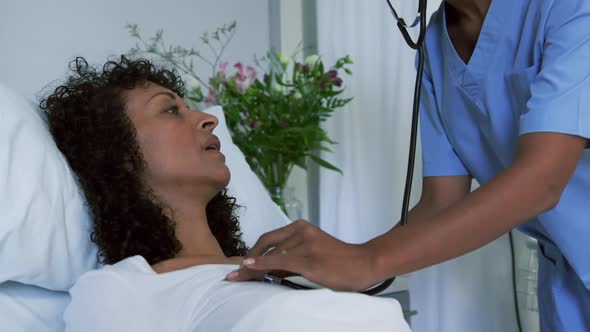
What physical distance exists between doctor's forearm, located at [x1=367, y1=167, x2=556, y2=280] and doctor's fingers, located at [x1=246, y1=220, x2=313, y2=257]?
9cm

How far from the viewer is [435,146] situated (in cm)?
126

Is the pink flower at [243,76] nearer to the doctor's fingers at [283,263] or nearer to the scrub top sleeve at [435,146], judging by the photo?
the scrub top sleeve at [435,146]

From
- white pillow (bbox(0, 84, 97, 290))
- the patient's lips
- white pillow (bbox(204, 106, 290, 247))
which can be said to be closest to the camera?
white pillow (bbox(0, 84, 97, 290))

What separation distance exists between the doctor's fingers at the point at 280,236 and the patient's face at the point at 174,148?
1.31ft

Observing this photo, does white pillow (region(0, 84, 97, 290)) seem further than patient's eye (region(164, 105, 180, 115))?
No

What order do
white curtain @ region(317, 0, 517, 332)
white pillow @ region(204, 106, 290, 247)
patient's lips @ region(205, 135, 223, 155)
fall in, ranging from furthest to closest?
1. white curtain @ region(317, 0, 517, 332)
2. white pillow @ region(204, 106, 290, 247)
3. patient's lips @ region(205, 135, 223, 155)

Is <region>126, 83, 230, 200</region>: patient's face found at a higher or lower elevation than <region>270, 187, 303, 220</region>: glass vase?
higher

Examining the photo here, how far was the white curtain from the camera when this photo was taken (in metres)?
1.86

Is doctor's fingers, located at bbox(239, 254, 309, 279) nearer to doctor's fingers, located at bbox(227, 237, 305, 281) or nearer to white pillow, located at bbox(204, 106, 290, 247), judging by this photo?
doctor's fingers, located at bbox(227, 237, 305, 281)

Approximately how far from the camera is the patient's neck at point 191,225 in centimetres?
130

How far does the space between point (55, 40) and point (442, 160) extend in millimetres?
1239

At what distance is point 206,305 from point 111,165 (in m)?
0.46

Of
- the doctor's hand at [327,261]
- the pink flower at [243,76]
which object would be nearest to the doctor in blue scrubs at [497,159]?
the doctor's hand at [327,261]

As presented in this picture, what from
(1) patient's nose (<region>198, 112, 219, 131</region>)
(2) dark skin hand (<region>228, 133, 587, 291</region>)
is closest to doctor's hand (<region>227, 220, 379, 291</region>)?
(2) dark skin hand (<region>228, 133, 587, 291</region>)
